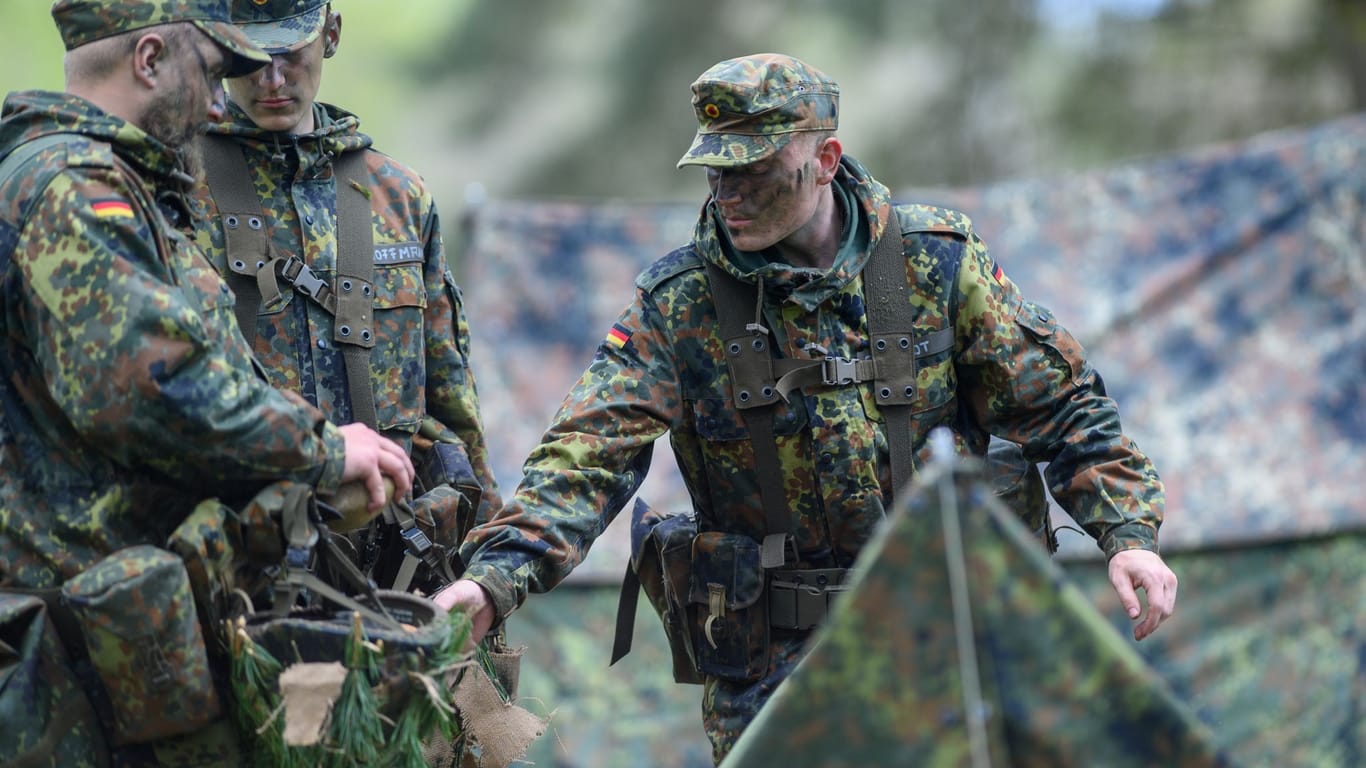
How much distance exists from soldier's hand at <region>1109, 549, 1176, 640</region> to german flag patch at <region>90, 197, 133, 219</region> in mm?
2541

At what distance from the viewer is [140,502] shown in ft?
11.4

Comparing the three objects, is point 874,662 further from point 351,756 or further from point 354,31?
point 354,31

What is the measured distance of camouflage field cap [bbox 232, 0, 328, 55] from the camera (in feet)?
14.8

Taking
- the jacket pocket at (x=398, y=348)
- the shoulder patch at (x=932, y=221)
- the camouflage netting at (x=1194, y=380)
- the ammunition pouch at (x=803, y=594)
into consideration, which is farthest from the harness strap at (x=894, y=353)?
the camouflage netting at (x=1194, y=380)

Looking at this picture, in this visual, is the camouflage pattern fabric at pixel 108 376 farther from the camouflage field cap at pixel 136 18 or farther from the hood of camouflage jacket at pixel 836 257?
the hood of camouflage jacket at pixel 836 257

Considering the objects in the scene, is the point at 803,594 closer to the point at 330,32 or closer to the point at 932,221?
the point at 932,221

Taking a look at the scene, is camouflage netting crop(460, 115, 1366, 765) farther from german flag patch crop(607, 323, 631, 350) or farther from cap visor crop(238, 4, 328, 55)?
cap visor crop(238, 4, 328, 55)

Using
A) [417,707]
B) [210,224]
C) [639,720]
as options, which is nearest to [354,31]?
[639,720]

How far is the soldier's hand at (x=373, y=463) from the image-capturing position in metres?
3.67

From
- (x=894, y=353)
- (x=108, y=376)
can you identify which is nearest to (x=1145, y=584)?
(x=894, y=353)

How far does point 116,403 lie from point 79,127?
61 centimetres

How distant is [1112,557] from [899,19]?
53.0ft

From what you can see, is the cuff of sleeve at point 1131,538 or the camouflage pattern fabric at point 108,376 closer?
the camouflage pattern fabric at point 108,376

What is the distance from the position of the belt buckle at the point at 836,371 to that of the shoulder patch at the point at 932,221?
41cm
